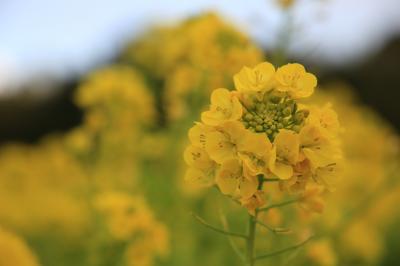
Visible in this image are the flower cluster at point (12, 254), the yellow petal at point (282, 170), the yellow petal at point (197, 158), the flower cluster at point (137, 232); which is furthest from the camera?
the flower cluster at point (137, 232)

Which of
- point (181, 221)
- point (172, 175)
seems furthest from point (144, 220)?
point (172, 175)

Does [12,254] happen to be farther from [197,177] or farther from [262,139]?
[262,139]

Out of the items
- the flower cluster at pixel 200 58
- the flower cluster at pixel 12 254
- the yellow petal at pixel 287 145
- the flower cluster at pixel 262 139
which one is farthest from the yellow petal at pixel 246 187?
the flower cluster at pixel 200 58

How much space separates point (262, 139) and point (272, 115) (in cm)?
11

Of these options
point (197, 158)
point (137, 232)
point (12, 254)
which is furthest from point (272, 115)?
point (137, 232)

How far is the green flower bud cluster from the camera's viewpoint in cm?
183

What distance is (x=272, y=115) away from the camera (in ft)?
6.09

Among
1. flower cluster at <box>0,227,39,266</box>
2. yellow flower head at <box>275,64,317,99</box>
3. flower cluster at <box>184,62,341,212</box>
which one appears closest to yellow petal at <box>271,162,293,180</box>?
flower cluster at <box>184,62,341,212</box>

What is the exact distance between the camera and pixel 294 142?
1765mm

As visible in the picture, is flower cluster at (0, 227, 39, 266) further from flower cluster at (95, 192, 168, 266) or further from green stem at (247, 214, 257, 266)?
green stem at (247, 214, 257, 266)

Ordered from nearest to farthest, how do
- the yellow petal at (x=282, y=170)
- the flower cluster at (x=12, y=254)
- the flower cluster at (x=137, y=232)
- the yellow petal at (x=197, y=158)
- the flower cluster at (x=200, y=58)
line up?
the yellow petal at (x=282, y=170)
the yellow petal at (x=197, y=158)
the flower cluster at (x=12, y=254)
the flower cluster at (x=137, y=232)
the flower cluster at (x=200, y=58)

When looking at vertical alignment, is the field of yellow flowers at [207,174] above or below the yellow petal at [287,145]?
above

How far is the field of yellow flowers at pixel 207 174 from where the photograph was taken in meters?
1.83

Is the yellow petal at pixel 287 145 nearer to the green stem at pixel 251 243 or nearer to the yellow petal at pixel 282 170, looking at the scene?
the yellow petal at pixel 282 170
